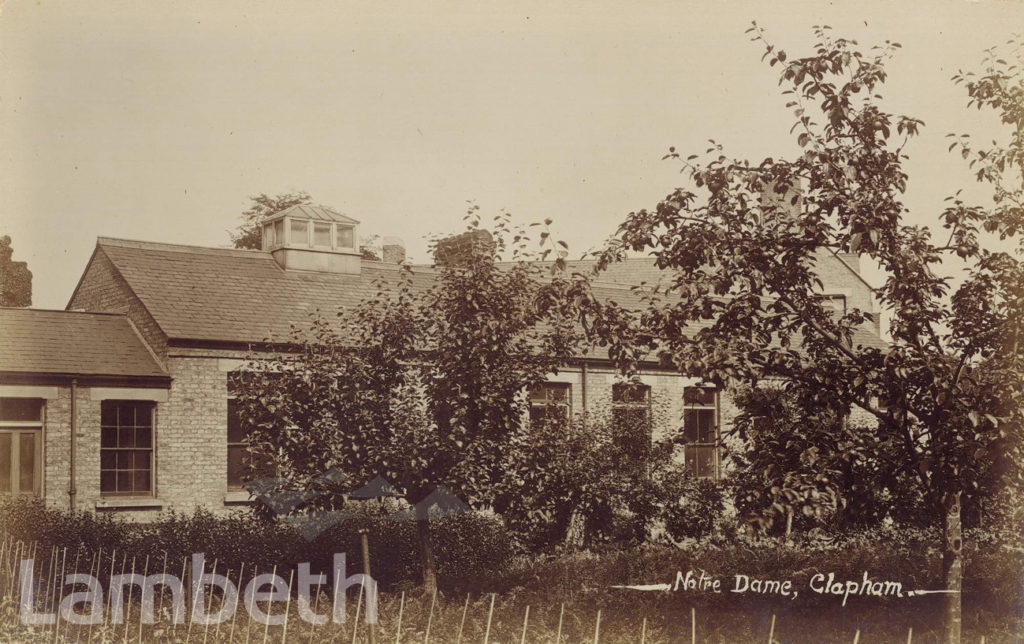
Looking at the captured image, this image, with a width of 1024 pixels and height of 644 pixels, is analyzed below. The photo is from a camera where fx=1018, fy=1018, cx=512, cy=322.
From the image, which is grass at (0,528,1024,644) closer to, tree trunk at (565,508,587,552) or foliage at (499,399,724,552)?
tree trunk at (565,508,587,552)

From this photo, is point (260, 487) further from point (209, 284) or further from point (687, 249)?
point (209, 284)

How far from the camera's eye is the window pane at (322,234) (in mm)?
25578

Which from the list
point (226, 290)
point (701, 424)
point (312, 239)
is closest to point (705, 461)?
point (701, 424)

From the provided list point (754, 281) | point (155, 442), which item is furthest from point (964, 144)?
point (155, 442)

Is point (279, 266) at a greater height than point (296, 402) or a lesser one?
greater

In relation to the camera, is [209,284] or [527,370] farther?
[209,284]

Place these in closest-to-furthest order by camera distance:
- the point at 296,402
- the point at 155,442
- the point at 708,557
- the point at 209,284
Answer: the point at 296,402, the point at 708,557, the point at 155,442, the point at 209,284

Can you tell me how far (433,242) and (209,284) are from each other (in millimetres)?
9064

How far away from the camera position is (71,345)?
776 inches

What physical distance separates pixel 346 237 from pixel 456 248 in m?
12.5

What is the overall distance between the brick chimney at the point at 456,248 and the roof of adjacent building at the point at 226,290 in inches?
237

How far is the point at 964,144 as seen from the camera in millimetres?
9734

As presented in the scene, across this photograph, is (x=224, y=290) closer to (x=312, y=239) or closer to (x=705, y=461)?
(x=312, y=239)

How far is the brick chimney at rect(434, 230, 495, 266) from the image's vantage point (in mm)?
14203
